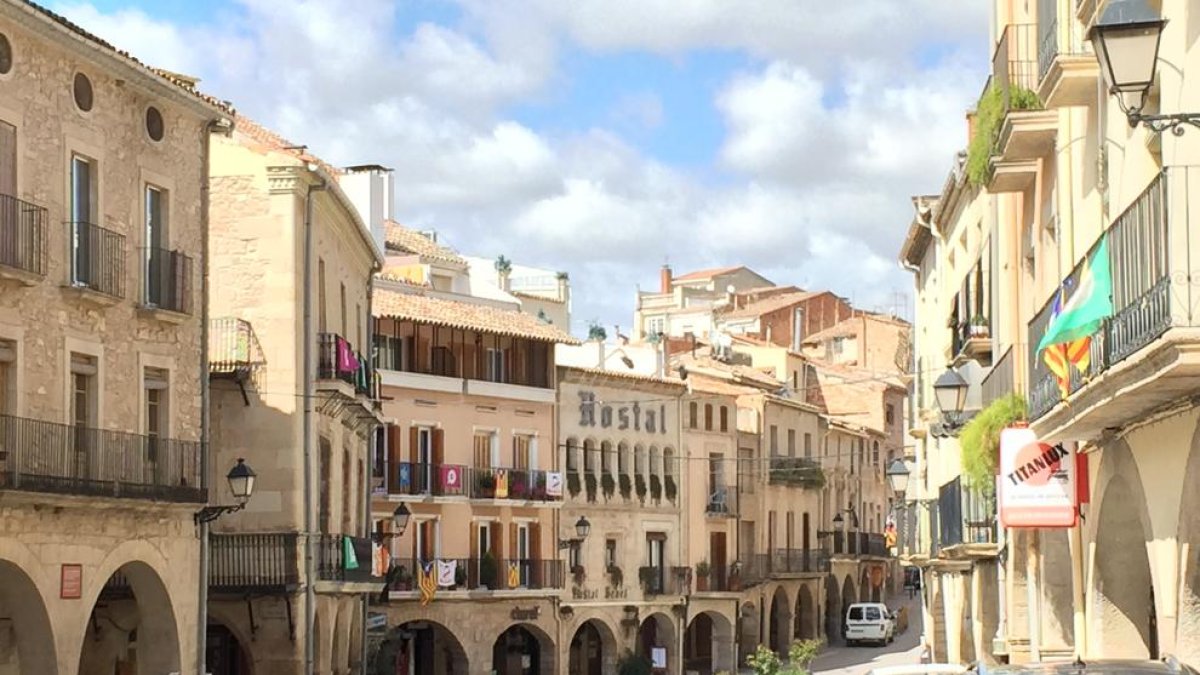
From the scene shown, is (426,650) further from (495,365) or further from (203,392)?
(203,392)

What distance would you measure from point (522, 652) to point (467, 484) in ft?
27.0

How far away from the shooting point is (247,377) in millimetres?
36031

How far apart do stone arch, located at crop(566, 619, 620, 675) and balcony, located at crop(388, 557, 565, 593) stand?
5.19 m

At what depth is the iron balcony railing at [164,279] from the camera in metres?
28.4

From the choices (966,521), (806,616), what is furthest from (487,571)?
(806,616)

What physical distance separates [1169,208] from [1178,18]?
214 cm

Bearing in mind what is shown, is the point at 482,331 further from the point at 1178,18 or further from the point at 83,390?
the point at 1178,18

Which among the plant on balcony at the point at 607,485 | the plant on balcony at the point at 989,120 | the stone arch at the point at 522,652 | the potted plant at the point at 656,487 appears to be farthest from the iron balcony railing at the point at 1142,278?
the potted plant at the point at 656,487

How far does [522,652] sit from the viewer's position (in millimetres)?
63062

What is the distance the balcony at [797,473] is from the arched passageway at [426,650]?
22.7 m

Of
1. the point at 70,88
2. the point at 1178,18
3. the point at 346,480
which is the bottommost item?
the point at 346,480

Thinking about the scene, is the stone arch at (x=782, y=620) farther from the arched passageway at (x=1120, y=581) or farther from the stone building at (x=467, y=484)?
the arched passageway at (x=1120, y=581)

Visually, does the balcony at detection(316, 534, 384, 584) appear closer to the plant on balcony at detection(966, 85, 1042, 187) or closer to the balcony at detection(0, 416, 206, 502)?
the balcony at detection(0, 416, 206, 502)

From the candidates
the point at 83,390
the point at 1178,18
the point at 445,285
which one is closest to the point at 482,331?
the point at 445,285
